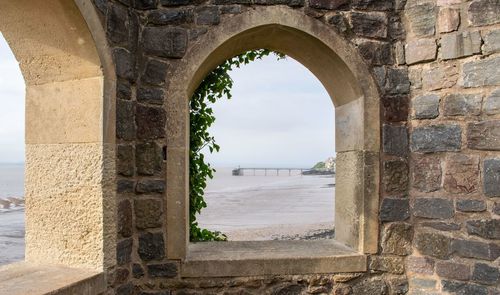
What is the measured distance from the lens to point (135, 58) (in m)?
2.66

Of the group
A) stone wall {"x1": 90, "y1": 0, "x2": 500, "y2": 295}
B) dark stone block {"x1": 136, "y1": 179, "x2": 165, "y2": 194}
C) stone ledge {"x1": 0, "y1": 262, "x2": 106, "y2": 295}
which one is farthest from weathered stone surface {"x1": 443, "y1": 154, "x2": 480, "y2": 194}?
stone ledge {"x1": 0, "y1": 262, "x2": 106, "y2": 295}

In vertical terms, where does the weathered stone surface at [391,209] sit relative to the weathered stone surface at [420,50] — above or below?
below

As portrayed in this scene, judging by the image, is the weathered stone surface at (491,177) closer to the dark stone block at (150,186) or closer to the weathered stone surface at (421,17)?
the weathered stone surface at (421,17)

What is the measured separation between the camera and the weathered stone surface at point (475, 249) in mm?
2592

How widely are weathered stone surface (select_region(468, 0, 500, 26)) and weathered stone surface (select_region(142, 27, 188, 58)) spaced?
1.79m

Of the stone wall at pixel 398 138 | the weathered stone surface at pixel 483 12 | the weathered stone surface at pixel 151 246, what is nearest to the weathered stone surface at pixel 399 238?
the stone wall at pixel 398 138

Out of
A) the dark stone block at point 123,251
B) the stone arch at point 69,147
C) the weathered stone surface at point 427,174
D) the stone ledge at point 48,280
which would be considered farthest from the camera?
the weathered stone surface at point 427,174

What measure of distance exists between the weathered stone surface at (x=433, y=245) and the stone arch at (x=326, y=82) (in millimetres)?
289

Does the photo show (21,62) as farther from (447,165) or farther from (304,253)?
(447,165)

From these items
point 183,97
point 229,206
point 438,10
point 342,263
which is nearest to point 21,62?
point 183,97

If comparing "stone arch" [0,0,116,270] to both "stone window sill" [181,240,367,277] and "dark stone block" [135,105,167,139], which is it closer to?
"dark stone block" [135,105,167,139]

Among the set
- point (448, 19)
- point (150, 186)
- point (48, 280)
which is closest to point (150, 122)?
point (150, 186)

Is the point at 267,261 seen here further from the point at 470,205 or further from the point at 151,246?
the point at 470,205

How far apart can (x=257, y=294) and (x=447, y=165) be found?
1477 millimetres
